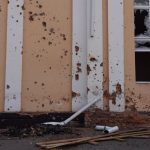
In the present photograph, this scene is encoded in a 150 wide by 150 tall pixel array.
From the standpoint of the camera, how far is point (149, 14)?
7.54 metres

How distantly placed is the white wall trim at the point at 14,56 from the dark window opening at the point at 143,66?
86.4 inches

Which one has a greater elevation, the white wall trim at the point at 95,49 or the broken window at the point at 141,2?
the broken window at the point at 141,2

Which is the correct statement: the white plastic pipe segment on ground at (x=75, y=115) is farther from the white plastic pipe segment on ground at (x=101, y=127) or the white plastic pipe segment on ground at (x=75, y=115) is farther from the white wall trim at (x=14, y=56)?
the white wall trim at (x=14, y=56)

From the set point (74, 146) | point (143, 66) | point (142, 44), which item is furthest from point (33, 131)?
point (142, 44)

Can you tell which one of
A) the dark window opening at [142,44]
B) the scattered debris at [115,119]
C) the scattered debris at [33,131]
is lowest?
the scattered debris at [33,131]

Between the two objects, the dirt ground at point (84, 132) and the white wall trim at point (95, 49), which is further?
the white wall trim at point (95, 49)

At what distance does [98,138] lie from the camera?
614 centimetres

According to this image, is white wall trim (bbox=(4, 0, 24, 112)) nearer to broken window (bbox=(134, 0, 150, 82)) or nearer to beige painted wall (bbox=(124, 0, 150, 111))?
beige painted wall (bbox=(124, 0, 150, 111))

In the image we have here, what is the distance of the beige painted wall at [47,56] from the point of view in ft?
23.6

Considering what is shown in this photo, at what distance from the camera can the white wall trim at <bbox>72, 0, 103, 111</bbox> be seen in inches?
284

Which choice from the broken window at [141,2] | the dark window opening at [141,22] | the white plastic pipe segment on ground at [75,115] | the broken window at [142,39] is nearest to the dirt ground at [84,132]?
the white plastic pipe segment on ground at [75,115]

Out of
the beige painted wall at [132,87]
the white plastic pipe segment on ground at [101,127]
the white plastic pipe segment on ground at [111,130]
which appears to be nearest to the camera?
the white plastic pipe segment on ground at [111,130]

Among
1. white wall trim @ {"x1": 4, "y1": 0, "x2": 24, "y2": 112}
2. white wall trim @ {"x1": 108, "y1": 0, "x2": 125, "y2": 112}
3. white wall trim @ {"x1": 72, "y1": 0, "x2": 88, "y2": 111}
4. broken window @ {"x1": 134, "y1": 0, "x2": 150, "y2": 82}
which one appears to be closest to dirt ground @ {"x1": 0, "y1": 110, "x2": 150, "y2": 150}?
white wall trim @ {"x1": 108, "y1": 0, "x2": 125, "y2": 112}

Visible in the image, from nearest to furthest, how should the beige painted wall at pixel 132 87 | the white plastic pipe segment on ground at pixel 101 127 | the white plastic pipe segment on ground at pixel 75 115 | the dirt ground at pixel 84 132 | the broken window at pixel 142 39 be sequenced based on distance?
the dirt ground at pixel 84 132 < the white plastic pipe segment on ground at pixel 101 127 < the white plastic pipe segment on ground at pixel 75 115 < the beige painted wall at pixel 132 87 < the broken window at pixel 142 39
